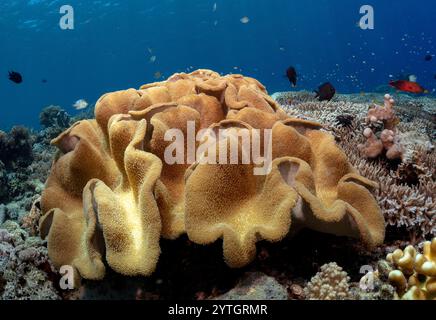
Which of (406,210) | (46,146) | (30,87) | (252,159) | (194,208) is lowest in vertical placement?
(30,87)

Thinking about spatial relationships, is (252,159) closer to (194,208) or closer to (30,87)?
(194,208)

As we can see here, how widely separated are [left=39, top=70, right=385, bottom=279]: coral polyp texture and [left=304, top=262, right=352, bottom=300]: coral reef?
0.28 meters

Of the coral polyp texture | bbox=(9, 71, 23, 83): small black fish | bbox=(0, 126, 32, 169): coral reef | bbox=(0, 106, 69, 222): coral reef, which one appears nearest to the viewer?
the coral polyp texture

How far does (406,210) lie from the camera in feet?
10.8

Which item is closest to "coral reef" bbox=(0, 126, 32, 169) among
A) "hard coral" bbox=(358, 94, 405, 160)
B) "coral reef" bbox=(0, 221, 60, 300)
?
"coral reef" bbox=(0, 221, 60, 300)

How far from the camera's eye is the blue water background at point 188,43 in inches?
2350

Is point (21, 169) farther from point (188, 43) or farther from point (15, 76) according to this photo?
point (188, 43)

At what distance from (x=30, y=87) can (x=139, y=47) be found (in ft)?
186

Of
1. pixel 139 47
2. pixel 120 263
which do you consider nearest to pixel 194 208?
pixel 120 263

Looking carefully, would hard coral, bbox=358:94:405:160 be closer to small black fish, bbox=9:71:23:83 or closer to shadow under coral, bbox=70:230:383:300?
shadow under coral, bbox=70:230:383:300

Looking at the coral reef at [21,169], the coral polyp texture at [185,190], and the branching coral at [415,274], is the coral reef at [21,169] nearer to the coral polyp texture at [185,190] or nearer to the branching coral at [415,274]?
the coral polyp texture at [185,190]

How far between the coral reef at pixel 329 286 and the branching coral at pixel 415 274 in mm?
324

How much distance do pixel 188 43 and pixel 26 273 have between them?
316 ft

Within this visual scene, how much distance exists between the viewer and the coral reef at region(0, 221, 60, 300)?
271 cm
